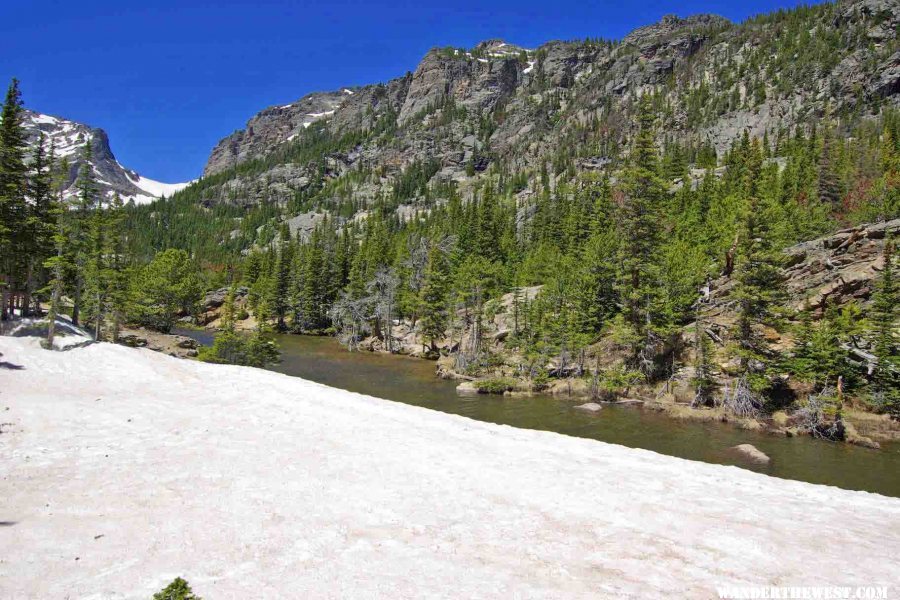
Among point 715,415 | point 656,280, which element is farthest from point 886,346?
point 656,280

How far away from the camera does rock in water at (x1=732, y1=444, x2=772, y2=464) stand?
19812 mm

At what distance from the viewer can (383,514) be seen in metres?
9.67

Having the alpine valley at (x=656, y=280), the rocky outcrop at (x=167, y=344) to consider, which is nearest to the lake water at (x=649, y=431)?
→ the alpine valley at (x=656, y=280)

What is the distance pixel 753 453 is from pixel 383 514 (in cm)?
1786

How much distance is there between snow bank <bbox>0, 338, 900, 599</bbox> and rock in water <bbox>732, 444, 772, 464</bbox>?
7620 millimetres

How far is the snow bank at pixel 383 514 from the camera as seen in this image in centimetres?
721

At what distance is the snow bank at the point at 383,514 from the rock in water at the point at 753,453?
7.62 m

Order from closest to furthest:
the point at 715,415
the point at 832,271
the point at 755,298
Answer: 1. the point at 715,415
2. the point at 755,298
3. the point at 832,271

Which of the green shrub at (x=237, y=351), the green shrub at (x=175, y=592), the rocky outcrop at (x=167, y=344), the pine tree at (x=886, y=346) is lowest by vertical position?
the rocky outcrop at (x=167, y=344)

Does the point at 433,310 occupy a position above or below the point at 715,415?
above

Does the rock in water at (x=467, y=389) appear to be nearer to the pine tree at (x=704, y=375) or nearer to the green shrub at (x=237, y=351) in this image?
the pine tree at (x=704, y=375)

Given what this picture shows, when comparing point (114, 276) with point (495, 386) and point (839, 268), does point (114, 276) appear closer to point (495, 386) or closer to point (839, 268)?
point (495, 386)

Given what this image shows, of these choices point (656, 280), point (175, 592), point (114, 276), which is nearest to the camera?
point (175, 592)

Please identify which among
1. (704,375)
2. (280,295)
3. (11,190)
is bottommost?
(704,375)
